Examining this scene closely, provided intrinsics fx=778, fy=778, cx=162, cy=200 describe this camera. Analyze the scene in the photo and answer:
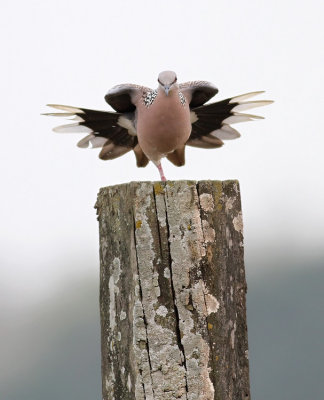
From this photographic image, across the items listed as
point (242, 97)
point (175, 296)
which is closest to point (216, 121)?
point (242, 97)

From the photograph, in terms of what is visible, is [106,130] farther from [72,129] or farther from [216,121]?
[216,121]

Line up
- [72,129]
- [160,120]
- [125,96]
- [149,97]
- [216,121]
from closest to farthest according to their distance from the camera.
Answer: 1. [160,120]
2. [149,97]
3. [125,96]
4. [72,129]
5. [216,121]

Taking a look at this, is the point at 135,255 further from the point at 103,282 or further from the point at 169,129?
the point at 169,129

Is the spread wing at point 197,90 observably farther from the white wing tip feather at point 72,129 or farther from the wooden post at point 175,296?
the wooden post at point 175,296

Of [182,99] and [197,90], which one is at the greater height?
[197,90]

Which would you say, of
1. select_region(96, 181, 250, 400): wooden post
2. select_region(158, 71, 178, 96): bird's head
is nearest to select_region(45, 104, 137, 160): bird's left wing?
select_region(158, 71, 178, 96): bird's head

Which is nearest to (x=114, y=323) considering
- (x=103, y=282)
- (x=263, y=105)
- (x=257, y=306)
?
(x=103, y=282)

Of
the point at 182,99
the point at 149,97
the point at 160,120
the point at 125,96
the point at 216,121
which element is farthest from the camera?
the point at 216,121
